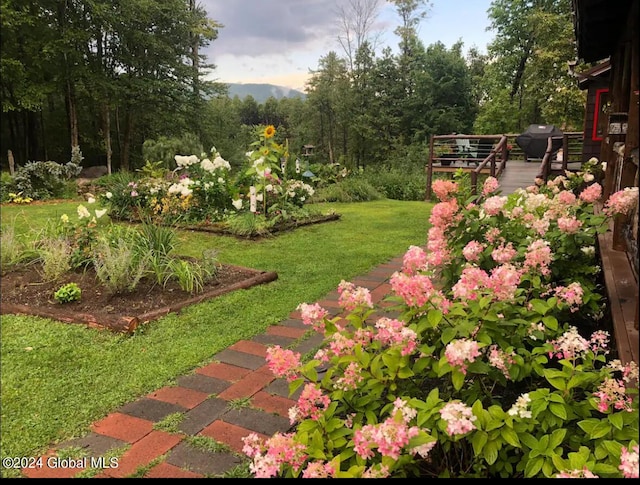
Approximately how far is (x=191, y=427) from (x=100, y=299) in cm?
156

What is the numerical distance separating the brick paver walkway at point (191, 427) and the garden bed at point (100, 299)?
0.68 m

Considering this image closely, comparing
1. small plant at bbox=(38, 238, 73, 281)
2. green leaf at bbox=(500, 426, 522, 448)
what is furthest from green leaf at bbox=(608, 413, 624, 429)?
small plant at bbox=(38, 238, 73, 281)

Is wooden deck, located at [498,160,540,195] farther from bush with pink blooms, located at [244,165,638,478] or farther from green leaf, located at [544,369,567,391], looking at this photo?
green leaf, located at [544,369,567,391]

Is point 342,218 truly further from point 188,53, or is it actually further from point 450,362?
point 450,362

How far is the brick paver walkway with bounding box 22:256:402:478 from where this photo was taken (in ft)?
4.99

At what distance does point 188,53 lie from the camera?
30.6 feet

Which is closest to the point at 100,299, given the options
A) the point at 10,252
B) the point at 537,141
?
the point at 10,252

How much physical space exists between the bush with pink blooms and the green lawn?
2.91 ft

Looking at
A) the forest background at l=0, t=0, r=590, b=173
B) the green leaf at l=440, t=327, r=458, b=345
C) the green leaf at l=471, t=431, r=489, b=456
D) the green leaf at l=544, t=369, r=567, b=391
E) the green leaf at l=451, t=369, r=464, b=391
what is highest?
the forest background at l=0, t=0, r=590, b=173

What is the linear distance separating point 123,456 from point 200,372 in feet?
2.06

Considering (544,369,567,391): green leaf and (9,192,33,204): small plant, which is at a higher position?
(9,192,33,204): small plant

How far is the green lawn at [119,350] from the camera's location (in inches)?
70.4

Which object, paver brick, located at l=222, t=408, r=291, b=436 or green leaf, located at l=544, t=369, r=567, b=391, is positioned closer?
green leaf, located at l=544, t=369, r=567, b=391

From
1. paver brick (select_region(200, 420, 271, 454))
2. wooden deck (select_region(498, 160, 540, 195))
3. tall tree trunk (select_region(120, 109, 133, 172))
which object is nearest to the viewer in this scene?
paver brick (select_region(200, 420, 271, 454))
